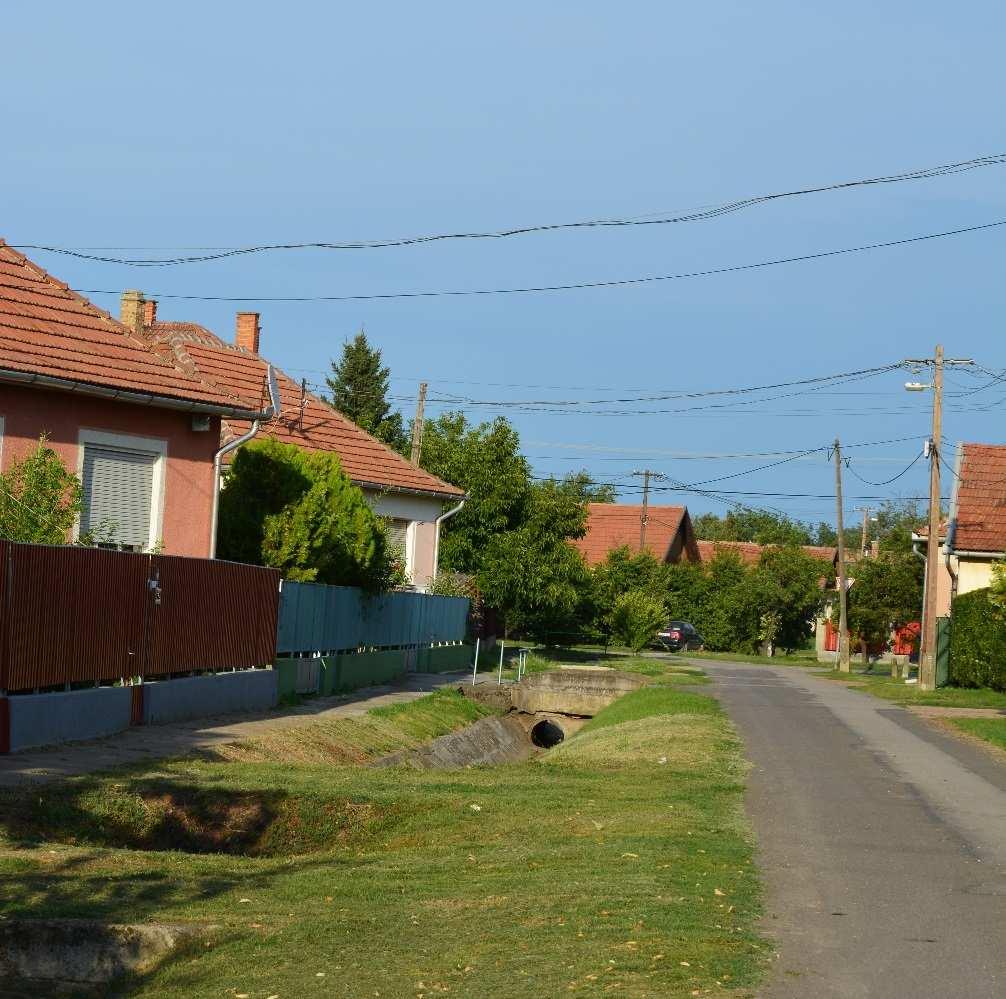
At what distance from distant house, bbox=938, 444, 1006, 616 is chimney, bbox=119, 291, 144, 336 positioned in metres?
21.6

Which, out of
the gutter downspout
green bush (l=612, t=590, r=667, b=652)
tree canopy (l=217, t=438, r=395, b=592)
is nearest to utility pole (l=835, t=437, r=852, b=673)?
green bush (l=612, t=590, r=667, b=652)

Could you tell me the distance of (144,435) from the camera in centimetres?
2195

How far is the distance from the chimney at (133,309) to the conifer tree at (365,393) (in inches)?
1596

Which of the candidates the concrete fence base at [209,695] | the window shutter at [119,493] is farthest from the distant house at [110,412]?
the concrete fence base at [209,695]

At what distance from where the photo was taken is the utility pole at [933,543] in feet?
124

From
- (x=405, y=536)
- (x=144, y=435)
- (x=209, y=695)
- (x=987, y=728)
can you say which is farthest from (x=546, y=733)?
(x=209, y=695)

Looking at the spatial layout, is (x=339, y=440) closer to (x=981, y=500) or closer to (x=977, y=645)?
(x=977, y=645)

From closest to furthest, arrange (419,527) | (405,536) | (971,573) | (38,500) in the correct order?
(38,500) < (405,536) < (419,527) < (971,573)

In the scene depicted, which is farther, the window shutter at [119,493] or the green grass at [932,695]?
the green grass at [932,695]

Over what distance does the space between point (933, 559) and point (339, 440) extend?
50.1ft

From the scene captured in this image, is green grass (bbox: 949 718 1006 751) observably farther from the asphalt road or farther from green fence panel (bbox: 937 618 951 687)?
green fence panel (bbox: 937 618 951 687)

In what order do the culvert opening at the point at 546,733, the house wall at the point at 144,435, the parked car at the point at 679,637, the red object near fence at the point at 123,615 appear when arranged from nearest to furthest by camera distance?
1. the red object near fence at the point at 123,615
2. the house wall at the point at 144,435
3. the culvert opening at the point at 546,733
4. the parked car at the point at 679,637

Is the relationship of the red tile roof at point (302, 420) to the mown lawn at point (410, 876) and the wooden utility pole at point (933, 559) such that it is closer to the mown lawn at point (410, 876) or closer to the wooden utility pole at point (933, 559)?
the wooden utility pole at point (933, 559)

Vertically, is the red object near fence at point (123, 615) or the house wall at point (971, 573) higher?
the house wall at point (971, 573)
